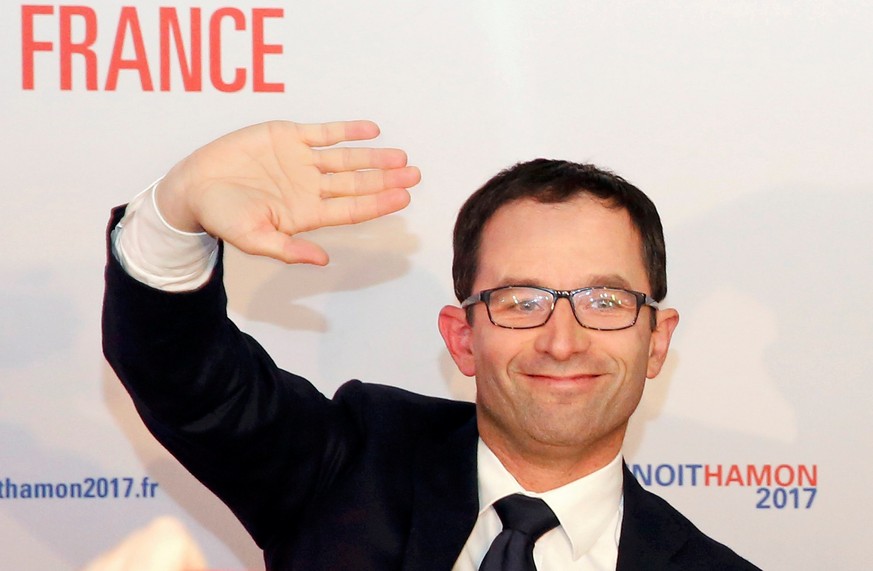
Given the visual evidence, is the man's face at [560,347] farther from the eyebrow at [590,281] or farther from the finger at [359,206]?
the finger at [359,206]

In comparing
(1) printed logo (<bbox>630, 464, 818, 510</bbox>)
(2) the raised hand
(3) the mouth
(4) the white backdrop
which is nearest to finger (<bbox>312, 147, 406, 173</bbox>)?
(2) the raised hand

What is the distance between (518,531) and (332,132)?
0.74m

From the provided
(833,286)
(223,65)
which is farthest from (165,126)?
(833,286)

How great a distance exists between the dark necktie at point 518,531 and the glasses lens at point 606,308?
0.33 m

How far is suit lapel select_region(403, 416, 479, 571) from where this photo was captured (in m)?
1.96

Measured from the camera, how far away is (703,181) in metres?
2.78

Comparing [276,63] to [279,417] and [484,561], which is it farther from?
[484,561]

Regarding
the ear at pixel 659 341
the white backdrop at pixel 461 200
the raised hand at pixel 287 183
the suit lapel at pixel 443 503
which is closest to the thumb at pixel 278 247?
the raised hand at pixel 287 183

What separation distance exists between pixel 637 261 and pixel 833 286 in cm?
92

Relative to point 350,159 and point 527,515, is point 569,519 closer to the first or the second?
point 527,515

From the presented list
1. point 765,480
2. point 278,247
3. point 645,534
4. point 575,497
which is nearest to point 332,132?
point 278,247

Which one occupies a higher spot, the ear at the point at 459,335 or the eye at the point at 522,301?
the eye at the point at 522,301

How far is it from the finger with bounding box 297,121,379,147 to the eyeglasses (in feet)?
1.30

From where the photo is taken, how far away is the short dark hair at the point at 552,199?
2100mm
